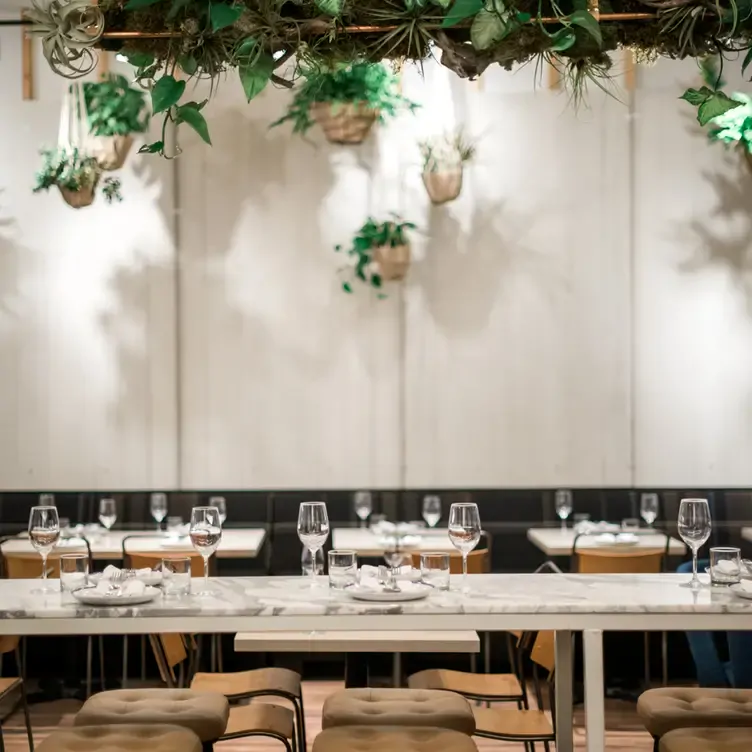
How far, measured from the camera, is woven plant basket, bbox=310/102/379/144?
5977mm

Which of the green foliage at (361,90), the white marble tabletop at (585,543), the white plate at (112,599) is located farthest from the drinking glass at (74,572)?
the green foliage at (361,90)

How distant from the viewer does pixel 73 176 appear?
605 centimetres

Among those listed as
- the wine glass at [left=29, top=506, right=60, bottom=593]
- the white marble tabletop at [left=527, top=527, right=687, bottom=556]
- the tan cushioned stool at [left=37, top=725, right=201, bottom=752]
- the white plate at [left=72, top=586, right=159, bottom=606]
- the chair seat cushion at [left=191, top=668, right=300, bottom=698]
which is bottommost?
the chair seat cushion at [left=191, top=668, right=300, bottom=698]

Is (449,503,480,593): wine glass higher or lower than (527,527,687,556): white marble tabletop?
higher

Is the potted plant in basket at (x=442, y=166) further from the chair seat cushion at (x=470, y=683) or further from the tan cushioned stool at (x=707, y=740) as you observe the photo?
the tan cushioned stool at (x=707, y=740)

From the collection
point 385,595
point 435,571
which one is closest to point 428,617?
point 385,595

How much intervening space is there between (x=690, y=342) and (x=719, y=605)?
4251mm

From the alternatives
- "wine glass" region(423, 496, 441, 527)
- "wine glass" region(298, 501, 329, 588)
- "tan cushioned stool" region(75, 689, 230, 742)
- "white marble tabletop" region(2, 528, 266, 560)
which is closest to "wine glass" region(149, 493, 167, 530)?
"white marble tabletop" region(2, 528, 266, 560)

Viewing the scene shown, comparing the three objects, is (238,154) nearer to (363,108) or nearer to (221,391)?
(363,108)

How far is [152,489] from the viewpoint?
6.57 meters

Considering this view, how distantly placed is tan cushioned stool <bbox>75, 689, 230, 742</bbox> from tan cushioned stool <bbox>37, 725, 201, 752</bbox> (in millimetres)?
115

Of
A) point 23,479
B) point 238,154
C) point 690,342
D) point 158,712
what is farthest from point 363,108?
point 158,712

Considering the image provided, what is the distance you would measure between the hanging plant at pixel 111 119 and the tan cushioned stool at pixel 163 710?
3.83 meters

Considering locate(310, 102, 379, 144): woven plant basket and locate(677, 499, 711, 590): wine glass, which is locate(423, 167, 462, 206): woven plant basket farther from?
locate(677, 499, 711, 590): wine glass
